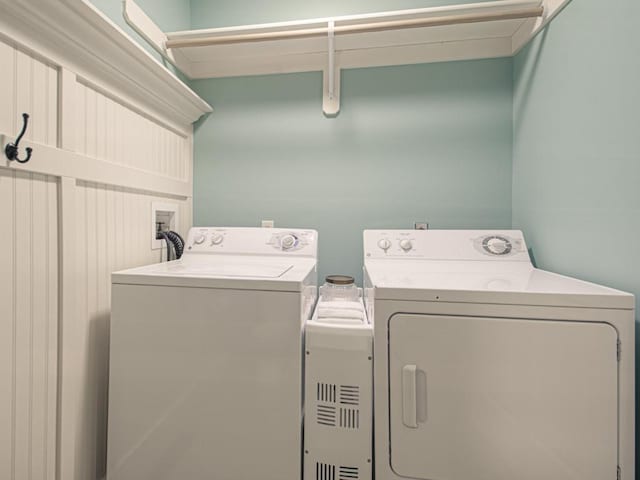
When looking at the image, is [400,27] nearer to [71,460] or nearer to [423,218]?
[423,218]

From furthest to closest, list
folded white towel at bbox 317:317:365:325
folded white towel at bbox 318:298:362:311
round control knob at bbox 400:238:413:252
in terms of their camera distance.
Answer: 1. round control knob at bbox 400:238:413:252
2. folded white towel at bbox 318:298:362:311
3. folded white towel at bbox 317:317:365:325

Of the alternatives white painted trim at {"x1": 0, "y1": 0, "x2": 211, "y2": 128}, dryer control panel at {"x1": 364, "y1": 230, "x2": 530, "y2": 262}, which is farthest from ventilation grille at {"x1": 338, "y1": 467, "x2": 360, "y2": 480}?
white painted trim at {"x1": 0, "y1": 0, "x2": 211, "y2": 128}

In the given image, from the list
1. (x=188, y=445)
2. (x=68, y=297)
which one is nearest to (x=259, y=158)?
(x=68, y=297)

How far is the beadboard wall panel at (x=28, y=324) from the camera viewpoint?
829 millimetres

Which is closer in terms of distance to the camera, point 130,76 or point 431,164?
point 130,76

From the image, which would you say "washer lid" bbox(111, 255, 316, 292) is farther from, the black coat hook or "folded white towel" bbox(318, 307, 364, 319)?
the black coat hook

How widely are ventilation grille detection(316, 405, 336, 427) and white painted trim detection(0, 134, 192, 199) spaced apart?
1188 millimetres

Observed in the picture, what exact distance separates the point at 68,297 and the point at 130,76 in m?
0.94

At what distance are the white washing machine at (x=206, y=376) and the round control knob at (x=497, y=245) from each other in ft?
3.20

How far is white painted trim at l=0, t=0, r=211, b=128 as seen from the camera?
831mm

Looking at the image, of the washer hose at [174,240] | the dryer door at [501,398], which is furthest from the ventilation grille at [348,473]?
the washer hose at [174,240]

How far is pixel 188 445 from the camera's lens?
3.29 feet

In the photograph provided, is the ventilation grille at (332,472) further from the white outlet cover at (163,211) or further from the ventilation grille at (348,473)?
the white outlet cover at (163,211)

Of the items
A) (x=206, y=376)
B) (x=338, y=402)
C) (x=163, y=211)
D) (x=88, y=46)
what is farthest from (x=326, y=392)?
(x=88, y=46)
